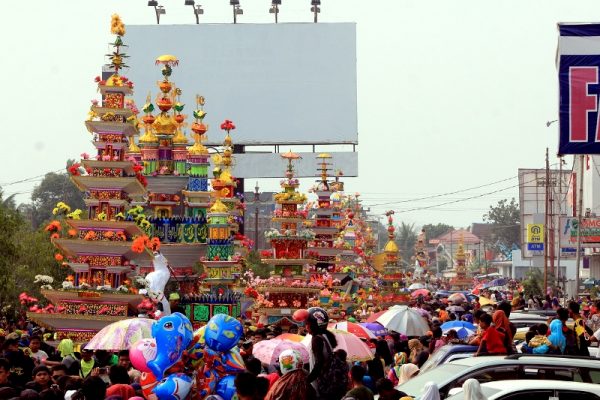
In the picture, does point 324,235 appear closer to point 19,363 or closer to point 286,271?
point 286,271

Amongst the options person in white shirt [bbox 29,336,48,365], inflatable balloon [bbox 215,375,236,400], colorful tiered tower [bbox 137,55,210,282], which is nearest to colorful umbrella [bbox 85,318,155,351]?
person in white shirt [bbox 29,336,48,365]

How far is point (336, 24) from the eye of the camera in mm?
73625

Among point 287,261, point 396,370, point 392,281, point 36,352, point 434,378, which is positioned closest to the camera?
point 434,378

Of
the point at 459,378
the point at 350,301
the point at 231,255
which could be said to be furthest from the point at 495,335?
the point at 350,301

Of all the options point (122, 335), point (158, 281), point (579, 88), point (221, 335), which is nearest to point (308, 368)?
point (221, 335)

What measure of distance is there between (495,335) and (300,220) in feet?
86.1

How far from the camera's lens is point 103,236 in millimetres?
30094

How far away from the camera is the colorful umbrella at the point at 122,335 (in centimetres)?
1568

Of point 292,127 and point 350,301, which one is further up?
point 292,127

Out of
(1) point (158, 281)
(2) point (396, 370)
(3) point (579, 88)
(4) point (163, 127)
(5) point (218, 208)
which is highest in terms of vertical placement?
(4) point (163, 127)

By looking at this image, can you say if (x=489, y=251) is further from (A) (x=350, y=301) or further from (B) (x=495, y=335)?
(B) (x=495, y=335)

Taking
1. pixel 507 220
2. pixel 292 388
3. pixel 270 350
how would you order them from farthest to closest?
1. pixel 507 220
2. pixel 270 350
3. pixel 292 388

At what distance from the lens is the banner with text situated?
66.1 ft

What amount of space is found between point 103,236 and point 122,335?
1441 centimetres
